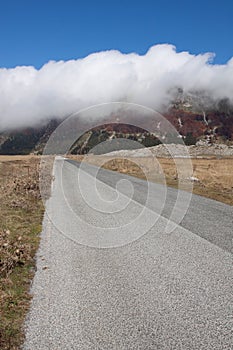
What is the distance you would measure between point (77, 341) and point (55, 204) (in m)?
11.8

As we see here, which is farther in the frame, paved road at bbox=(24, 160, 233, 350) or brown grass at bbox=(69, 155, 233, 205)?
brown grass at bbox=(69, 155, 233, 205)

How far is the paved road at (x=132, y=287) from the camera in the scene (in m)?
4.64

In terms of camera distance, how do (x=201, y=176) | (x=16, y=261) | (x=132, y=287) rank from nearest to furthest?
(x=132, y=287) < (x=16, y=261) < (x=201, y=176)

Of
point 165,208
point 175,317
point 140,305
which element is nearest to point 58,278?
point 140,305

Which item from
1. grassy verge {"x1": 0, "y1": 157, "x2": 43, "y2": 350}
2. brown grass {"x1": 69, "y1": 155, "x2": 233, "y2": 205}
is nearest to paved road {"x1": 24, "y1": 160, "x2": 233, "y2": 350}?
grassy verge {"x1": 0, "y1": 157, "x2": 43, "y2": 350}

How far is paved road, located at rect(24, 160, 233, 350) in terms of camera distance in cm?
464

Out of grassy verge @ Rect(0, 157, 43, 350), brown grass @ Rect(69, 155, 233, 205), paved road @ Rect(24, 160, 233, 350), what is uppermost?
brown grass @ Rect(69, 155, 233, 205)

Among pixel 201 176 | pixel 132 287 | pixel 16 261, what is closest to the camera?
pixel 132 287

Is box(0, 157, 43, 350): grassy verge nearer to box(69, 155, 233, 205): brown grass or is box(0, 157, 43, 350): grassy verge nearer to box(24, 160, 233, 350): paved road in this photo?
box(24, 160, 233, 350): paved road

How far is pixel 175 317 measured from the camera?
5.13 meters

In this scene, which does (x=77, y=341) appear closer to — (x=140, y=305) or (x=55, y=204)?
(x=140, y=305)

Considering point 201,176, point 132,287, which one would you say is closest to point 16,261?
point 132,287

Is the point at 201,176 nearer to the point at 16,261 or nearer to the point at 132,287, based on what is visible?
the point at 16,261

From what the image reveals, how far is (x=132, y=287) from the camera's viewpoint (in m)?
6.30
